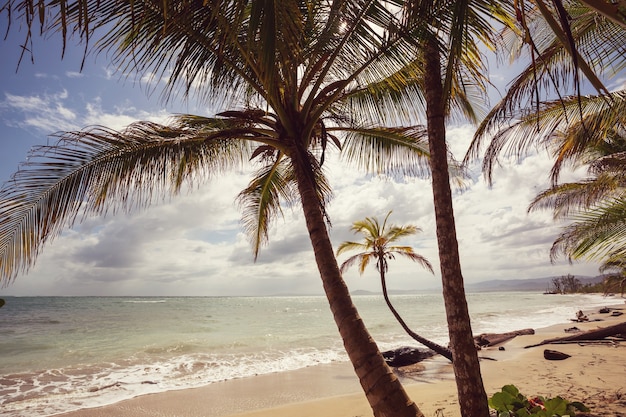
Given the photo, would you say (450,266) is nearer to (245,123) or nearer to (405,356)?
(245,123)

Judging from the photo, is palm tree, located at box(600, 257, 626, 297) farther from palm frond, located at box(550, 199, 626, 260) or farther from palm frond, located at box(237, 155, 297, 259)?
palm frond, located at box(237, 155, 297, 259)

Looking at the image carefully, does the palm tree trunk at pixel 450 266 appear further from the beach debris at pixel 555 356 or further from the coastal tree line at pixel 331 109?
the beach debris at pixel 555 356

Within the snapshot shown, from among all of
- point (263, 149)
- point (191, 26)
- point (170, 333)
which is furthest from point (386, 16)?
point (170, 333)

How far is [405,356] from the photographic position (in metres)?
10.8

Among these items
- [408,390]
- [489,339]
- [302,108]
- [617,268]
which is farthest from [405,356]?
[302,108]

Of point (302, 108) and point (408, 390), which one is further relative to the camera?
point (408, 390)

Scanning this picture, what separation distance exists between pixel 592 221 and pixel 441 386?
15.3 feet

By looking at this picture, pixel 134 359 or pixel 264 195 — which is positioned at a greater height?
pixel 264 195

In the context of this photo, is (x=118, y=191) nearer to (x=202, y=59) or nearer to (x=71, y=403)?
(x=202, y=59)

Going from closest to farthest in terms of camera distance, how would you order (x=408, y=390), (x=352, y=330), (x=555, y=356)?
1. (x=352, y=330)
2. (x=408, y=390)
3. (x=555, y=356)

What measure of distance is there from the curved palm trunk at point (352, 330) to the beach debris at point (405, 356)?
26.2ft

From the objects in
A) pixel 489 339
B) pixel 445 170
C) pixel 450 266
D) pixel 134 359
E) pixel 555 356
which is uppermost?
pixel 445 170

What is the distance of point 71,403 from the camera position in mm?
7754

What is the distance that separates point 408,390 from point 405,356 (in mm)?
3505
